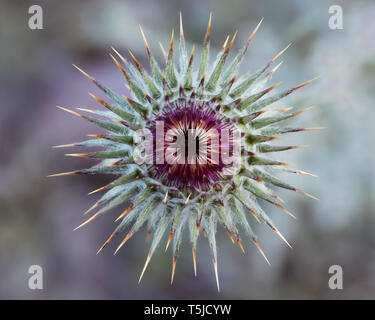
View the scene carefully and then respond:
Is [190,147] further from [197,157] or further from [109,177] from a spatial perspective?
[109,177]

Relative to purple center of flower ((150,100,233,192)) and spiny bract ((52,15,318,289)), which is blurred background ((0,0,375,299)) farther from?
purple center of flower ((150,100,233,192))

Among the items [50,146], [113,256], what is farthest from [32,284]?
[50,146]

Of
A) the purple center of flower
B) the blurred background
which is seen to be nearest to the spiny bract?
the purple center of flower

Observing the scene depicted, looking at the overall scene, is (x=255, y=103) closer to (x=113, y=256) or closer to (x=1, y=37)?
(x=113, y=256)

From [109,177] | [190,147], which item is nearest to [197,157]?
[190,147]

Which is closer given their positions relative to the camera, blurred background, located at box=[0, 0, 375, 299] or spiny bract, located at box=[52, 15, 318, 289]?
spiny bract, located at box=[52, 15, 318, 289]

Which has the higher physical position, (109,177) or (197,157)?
(197,157)
